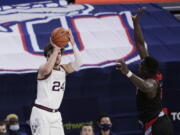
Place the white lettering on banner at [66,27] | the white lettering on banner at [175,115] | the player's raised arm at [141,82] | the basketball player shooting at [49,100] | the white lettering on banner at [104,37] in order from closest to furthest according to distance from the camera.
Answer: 1. the player's raised arm at [141,82]
2. the basketball player shooting at [49,100]
3. the white lettering on banner at [66,27]
4. the white lettering on banner at [104,37]
5. the white lettering on banner at [175,115]

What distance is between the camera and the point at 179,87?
12062mm

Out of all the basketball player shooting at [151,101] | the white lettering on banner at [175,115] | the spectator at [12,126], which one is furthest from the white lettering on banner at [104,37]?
the basketball player shooting at [151,101]

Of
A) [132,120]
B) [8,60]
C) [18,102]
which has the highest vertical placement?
[8,60]

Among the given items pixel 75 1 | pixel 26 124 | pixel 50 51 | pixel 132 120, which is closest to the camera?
pixel 50 51

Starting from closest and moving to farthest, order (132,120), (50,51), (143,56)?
1. (50,51)
2. (143,56)
3. (132,120)

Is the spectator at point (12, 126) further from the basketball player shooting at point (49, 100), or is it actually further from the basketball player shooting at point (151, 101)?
the basketball player shooting at point (151, 101)

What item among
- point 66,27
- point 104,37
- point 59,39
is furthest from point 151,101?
point 66,27

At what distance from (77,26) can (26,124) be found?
2.28 metres

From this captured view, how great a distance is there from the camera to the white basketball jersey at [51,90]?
7.26 meters

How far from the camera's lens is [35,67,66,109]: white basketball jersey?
23.8 feet

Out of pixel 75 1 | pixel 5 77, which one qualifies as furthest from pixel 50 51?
pixel 75 1

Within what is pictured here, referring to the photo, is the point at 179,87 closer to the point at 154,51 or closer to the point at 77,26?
the point at 154,51

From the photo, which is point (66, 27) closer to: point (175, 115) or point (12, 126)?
point (175, 115)

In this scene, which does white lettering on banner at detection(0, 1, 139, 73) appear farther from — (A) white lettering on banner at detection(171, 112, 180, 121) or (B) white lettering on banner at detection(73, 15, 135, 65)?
(A) white lettering on banner at detection(171, 112, 180, 121)
